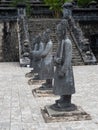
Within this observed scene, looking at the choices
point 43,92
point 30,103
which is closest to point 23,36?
point 43,92

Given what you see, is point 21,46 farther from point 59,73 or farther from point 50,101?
point 59,73

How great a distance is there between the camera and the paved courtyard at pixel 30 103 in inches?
308

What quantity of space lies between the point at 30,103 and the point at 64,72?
2022 millimetres

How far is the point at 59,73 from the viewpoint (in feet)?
27.8

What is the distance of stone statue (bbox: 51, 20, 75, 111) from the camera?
8.30 m

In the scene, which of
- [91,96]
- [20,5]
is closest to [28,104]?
[91,96]

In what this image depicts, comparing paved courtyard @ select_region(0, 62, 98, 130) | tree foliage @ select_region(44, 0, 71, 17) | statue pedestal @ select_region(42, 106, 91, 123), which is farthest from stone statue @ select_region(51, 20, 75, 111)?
tree foliage @ select_region(44, 0, 71, 17)

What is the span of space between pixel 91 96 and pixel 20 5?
15403 mm

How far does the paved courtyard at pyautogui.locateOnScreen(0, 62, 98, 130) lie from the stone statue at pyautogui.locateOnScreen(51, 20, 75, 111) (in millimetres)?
686

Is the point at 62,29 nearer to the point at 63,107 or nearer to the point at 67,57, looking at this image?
the point at 67,57

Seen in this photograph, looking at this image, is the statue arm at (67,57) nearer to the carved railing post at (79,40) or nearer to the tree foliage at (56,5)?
the carved railing post at (79,40)

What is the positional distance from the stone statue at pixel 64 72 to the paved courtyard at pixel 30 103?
0.69 meters

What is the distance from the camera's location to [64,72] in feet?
27.6

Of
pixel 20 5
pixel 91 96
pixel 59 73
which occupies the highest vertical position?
pixel 20 5
